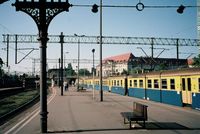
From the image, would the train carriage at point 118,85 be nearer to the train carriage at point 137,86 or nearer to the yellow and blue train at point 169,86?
the yellow and blue train at point 169,86

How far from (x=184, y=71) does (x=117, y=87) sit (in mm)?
20995

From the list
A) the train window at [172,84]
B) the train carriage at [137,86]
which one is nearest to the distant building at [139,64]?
the train carriage at [137,86]

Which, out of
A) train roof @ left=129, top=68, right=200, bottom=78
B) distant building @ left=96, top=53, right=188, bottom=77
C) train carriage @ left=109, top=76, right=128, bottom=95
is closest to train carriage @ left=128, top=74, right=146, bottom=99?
train roof @ left=129, top=68, right=200, bottom=78

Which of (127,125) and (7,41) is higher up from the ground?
(7,41)

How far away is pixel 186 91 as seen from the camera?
1834 centimetres

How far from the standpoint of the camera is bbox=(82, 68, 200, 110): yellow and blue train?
57.3 ft

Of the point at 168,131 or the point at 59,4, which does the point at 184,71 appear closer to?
the point at 168,131

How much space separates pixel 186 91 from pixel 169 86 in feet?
8.92

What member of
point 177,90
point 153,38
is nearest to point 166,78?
point 177,90

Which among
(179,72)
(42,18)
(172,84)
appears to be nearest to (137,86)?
(172,84)

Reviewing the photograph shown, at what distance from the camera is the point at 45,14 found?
1091 centimetres

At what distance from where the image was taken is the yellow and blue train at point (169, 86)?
1747cm

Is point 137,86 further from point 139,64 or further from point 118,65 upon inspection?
point 118,65

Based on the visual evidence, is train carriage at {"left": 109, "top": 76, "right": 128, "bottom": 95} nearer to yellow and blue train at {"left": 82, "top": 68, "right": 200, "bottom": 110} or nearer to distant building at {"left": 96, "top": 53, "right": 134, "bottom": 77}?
yellow and blue train at {"left": 82, "top": 68, "right": 200, "bottom": 110}
